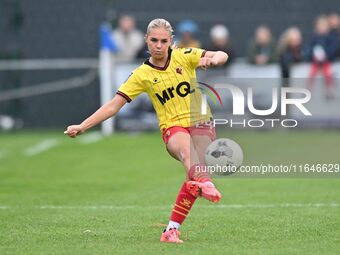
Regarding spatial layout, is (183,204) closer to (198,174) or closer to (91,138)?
(198,174)

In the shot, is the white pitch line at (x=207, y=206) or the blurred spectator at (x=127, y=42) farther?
the blurred spectator at (x=127, y=42)

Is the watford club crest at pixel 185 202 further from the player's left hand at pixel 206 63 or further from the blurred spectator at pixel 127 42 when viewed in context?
the blurred spectator at pixel 127 42

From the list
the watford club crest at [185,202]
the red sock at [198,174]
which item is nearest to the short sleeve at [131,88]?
the red sock at [198,174]

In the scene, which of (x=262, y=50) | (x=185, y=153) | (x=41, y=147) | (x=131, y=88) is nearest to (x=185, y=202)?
(x=185, y=153)

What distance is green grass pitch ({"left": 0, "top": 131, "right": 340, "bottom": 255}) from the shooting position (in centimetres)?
910

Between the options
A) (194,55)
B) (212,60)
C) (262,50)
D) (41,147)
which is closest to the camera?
(212,60)

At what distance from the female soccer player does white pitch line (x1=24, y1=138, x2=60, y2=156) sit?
10.2 m

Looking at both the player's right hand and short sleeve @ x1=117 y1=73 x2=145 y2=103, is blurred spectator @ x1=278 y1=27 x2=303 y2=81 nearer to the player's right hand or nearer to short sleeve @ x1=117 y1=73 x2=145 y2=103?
short sleeve @ x1=117 y1=73 x2=145 y2=103

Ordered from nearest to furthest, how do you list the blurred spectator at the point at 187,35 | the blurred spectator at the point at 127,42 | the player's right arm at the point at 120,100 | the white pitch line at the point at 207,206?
1. the player's right arm at the point at 120,100
2. the white pitch line at the point at 207,206
3. the blurred spectator at the point at 187,35
4. the blurred spectator at the point at 127,42

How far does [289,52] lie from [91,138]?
495 cm

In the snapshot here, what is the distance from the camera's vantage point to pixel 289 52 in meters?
22.8

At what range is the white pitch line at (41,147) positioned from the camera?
19573 millimetres

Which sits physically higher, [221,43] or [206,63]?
[206,63]

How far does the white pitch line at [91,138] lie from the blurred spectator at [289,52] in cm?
440
